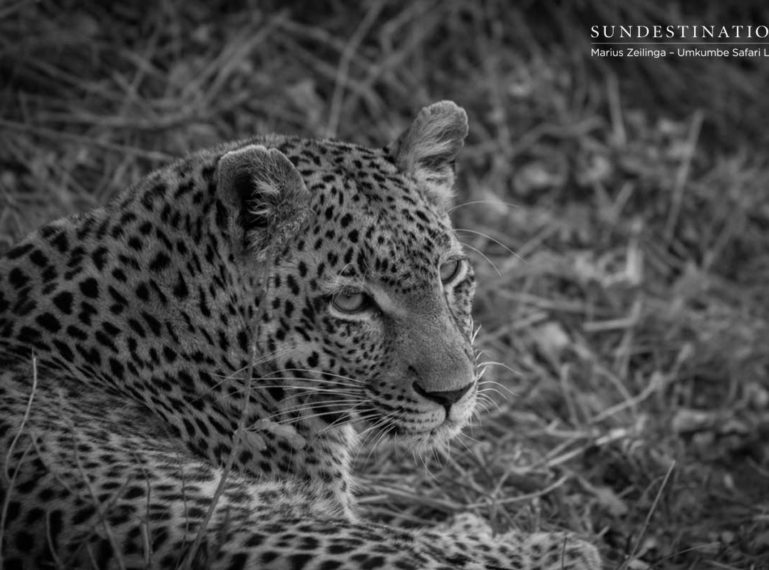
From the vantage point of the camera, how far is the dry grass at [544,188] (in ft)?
23.0

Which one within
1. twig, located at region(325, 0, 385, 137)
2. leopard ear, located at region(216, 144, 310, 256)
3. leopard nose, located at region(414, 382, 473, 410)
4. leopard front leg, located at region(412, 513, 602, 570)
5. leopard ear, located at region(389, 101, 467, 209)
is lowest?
leopard front leg, located at region(412, 513, 602, 570)

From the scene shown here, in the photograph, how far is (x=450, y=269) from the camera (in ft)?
18.0

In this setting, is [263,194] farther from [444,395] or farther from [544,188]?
[544,188]

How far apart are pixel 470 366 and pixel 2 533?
228 centimetres

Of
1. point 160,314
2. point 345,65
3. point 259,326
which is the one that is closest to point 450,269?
point 259,326

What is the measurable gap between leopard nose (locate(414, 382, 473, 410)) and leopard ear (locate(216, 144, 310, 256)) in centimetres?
98

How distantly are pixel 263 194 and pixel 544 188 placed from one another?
6394 millimetres

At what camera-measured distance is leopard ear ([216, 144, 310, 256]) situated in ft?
16.1

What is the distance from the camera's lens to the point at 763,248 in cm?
1086

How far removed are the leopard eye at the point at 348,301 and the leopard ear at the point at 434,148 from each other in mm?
885

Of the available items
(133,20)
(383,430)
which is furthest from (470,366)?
(133,20)

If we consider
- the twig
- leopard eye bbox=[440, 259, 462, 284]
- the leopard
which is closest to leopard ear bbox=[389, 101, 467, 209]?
the leopard

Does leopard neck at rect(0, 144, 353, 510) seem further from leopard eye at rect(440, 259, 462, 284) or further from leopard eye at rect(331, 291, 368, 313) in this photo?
leopard eye at rect(440, 259, 462, 284)

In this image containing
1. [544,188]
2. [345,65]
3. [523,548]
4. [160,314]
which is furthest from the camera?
[544,188]
